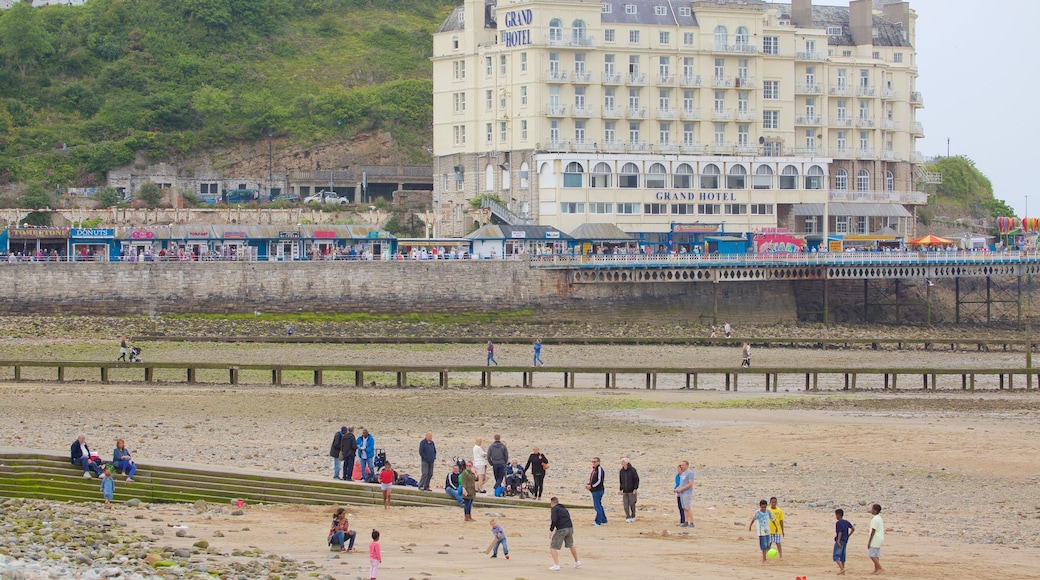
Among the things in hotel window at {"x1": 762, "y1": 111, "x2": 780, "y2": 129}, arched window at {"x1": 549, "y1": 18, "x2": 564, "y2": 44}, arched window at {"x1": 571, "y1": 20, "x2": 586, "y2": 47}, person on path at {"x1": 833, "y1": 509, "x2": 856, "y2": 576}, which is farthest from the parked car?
person on path at {"x1": 833, "y1": 509, "x2": 856, "y2": 576}

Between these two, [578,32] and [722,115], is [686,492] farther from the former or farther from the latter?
[722,115]

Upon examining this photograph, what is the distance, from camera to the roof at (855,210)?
88.8 metres

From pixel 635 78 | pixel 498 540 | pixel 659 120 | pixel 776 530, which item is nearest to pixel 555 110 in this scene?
A: pixel 635 78

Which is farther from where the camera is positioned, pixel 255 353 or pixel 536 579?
pixel 255 353

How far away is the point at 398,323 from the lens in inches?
2707

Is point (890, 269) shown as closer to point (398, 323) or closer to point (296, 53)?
point (398, 323)

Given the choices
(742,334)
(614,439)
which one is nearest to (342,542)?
(614,439)

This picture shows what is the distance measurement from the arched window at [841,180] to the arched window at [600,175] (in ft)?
57.2

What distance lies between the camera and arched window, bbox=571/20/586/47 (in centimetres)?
8488

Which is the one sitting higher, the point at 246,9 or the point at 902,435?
the point at 246,9

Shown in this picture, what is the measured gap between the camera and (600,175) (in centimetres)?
8356

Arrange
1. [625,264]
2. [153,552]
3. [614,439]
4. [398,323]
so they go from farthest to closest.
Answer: [625,264] < [398,323] < [614,439] < [153,552]

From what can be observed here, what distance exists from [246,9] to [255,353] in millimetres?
57579

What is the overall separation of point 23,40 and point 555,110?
3665 centimetres
